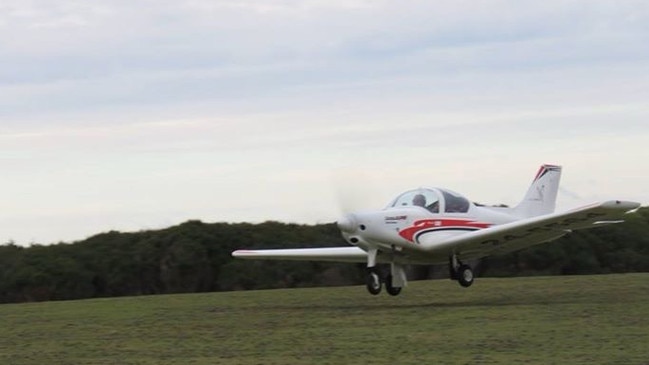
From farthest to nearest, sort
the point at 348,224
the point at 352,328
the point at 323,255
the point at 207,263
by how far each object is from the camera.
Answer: the point at 207,263 < the point at 323,255 < the point at 348,224 < the point at 352,328

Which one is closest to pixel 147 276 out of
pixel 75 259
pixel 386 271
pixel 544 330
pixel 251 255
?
pixel 75 259

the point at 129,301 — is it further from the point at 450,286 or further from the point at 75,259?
the point at 75,259

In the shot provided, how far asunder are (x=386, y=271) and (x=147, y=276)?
47.8ft

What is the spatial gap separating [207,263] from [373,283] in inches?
613

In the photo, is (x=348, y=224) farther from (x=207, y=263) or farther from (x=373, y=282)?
(x=207, y=263)

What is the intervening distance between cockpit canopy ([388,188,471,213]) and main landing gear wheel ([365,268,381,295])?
1325 millimetres

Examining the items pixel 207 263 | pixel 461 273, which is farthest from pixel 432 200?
pixel 207 263

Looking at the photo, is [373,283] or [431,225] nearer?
[431,225]

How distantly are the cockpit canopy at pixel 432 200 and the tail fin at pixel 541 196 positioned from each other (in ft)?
8.92

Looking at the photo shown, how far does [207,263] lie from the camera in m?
36.7

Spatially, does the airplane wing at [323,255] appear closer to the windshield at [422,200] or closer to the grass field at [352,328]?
the grass field at [352,328]

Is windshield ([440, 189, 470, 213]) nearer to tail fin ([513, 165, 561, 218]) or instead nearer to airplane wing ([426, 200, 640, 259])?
airplane wing ([426, 200, 640, 259])

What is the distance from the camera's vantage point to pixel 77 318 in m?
19.0

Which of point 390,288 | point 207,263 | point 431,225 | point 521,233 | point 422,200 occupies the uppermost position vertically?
point 422,200
